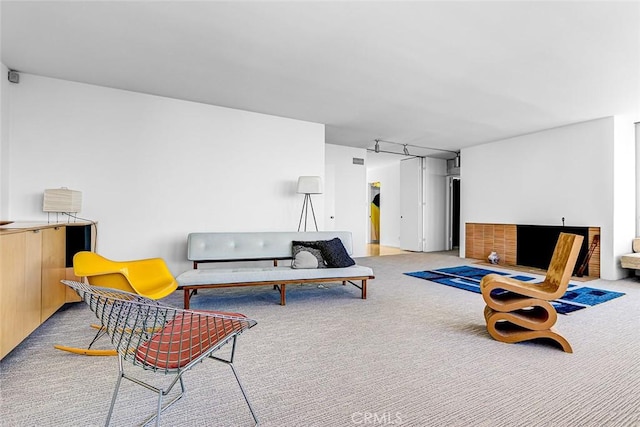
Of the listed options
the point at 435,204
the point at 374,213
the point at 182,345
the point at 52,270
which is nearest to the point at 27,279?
the point at 52,270

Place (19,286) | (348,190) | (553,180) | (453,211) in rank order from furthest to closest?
(453,211) → (348,190) → (553,180) → (19,286)

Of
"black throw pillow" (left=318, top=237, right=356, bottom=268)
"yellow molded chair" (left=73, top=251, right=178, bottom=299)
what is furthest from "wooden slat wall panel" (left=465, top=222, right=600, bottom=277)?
"yellow molded chair" (left=73, top=251, right=178, bottom=299)

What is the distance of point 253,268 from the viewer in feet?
13.1

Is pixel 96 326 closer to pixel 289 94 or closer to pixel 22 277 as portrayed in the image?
pixel 22 277

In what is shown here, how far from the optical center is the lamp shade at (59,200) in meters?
3.43

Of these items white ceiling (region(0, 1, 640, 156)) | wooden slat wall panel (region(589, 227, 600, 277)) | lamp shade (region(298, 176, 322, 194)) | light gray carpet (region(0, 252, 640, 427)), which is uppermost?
white ceiling (region(0, 1, 640, 156))

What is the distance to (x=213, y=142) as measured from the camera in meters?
4.86

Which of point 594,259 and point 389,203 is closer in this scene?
point 594,259

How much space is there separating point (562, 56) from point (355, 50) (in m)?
2.24

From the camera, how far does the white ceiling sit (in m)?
2.58

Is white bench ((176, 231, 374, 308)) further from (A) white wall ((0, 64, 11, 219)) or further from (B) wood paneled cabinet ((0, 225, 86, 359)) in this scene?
(A) white wall ((0, 64, 11, 219))

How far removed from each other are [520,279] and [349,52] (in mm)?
4623

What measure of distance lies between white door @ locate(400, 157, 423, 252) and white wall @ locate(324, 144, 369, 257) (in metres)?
2.05

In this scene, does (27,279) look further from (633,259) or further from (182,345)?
(633,259)
